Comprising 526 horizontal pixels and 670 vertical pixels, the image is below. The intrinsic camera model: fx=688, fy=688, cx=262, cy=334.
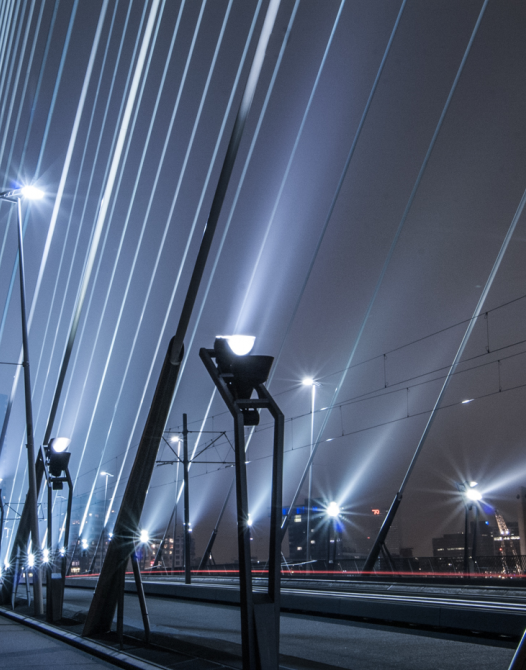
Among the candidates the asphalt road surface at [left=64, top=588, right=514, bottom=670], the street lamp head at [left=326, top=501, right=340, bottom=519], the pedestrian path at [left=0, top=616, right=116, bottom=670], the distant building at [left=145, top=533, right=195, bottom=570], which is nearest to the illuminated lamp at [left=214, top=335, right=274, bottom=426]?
the asphalt road surface at [left=64, top=588, right=514, bottom=670]

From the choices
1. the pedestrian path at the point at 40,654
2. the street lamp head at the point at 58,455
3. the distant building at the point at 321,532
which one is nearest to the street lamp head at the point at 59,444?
the street lamp head at the point at 58,455

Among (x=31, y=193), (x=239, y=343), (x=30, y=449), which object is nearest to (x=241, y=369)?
(x=239, y=343)

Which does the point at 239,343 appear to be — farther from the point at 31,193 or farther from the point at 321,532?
the point at 321,532

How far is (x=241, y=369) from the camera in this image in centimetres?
508

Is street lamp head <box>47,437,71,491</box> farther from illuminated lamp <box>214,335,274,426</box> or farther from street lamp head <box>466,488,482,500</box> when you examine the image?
street lamp head <box>466,488,482,500</box>

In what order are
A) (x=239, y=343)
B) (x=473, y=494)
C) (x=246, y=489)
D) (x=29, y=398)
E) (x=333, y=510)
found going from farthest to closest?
(x=333, y=510)
(x=473, y=494)
(x=29, y=398)
(x=239, y=343)
(x=246, y=489)

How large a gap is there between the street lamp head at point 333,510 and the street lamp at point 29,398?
18.4 metres

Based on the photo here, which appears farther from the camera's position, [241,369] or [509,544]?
[509,544]

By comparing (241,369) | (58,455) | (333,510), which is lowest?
(241,369)

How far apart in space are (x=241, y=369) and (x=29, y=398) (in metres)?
8.87

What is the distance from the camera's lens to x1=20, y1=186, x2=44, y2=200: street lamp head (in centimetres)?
1428

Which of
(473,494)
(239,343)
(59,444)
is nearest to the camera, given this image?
(239,343)

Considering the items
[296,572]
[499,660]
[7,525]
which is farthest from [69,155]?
[7,525]

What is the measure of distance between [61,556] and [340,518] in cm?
2158
